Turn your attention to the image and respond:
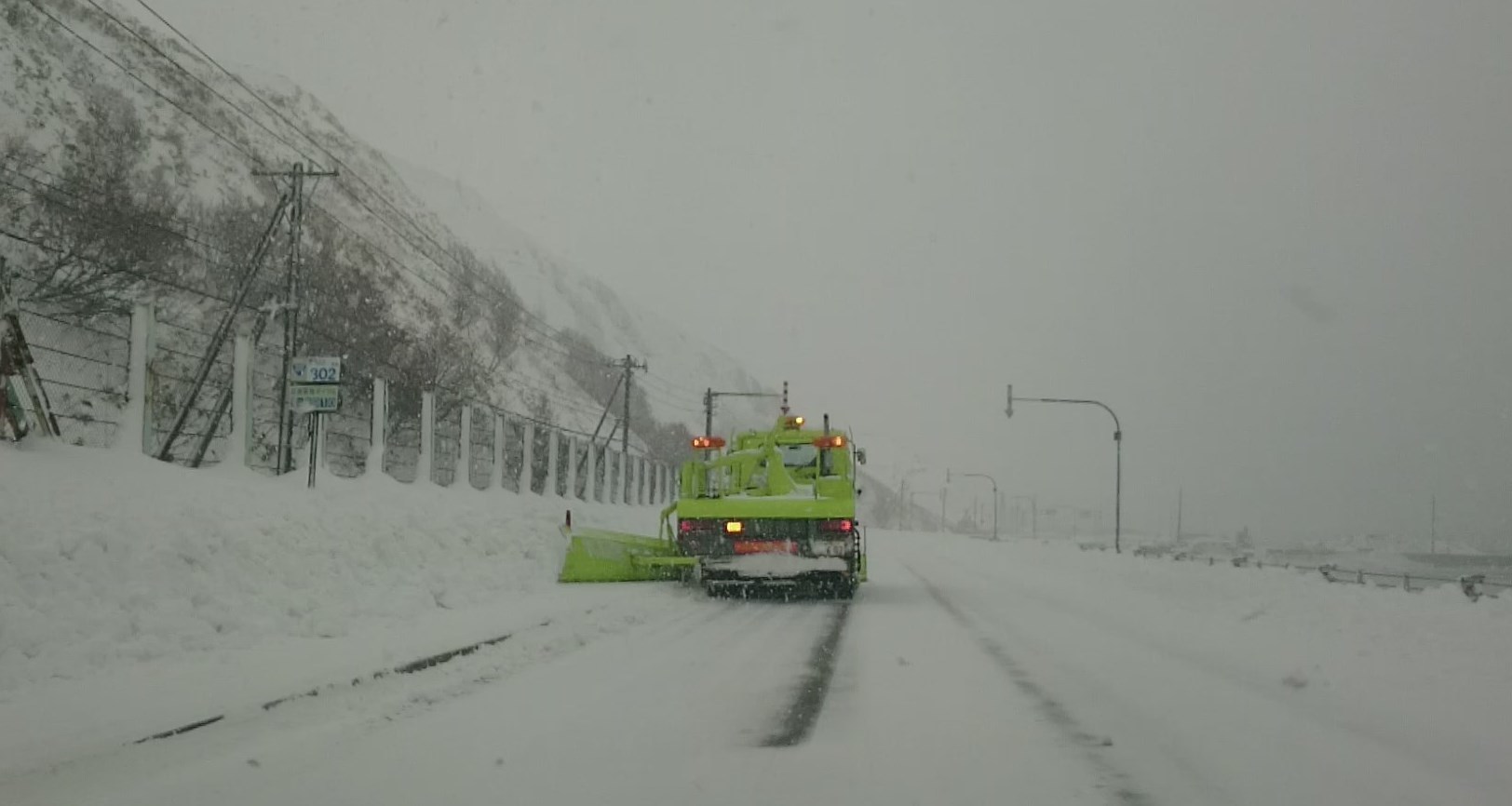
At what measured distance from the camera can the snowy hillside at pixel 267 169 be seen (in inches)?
2333

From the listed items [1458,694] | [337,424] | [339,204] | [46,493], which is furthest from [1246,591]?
[339,204]

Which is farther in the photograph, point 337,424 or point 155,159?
point 155,159

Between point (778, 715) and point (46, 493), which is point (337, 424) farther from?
point (778, 715)

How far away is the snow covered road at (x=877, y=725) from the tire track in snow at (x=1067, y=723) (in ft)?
0.08

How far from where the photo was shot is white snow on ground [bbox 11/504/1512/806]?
238 inches

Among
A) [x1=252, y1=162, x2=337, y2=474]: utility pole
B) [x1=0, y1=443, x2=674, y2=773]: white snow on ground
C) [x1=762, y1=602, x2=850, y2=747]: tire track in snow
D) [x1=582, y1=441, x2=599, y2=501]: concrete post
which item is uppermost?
[x1=252, y1=162, x2=337, y2=474]: utility pole

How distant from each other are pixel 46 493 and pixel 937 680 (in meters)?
8.58

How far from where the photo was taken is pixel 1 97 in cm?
6000

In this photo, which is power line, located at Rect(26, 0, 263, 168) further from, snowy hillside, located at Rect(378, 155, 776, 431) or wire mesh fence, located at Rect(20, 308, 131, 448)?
snowy hillside, located at Rect(378, 155, 776, 431)

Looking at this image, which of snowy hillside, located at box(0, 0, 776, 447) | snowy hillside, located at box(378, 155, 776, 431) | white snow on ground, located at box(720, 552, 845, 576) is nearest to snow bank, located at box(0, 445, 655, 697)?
white snow on ground, located at box(720, 552, 845, 576)

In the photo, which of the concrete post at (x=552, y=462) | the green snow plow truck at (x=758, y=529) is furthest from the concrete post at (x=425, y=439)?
the concrete post at (x=552, y=462)

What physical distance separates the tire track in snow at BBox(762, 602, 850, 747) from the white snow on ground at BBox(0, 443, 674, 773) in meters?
3.23

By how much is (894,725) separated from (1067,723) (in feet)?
3.60

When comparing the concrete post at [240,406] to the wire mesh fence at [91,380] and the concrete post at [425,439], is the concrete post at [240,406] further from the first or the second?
the concrete post at [425,439]
